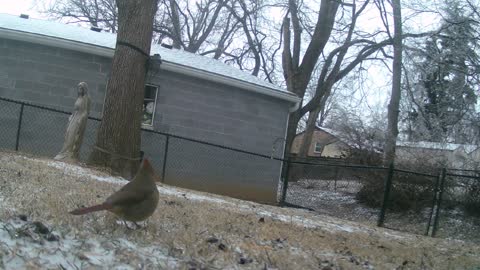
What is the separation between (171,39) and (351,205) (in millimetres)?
18675

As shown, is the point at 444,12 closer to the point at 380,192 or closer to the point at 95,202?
the point at 380,192

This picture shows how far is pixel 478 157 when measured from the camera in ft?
50.1

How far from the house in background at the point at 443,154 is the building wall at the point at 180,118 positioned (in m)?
4.67

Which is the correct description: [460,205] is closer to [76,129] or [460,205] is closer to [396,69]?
[396,69]

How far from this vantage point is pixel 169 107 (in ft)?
42.4

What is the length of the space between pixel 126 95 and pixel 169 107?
3647 mm

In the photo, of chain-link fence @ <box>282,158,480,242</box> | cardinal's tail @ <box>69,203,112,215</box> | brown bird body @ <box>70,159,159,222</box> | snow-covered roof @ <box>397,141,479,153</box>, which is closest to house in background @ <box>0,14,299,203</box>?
chain-link fence @ <box>282,158,480,242</box>

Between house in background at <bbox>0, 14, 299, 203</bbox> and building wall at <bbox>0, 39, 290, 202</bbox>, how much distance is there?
25 mm

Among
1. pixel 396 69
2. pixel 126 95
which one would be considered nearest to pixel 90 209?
pixel 126 95

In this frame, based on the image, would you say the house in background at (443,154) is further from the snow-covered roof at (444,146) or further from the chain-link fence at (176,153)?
the chain-link fence at (176,153)

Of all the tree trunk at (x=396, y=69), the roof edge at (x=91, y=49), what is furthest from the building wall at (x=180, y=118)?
the tree trunk at (x=396, y=69)

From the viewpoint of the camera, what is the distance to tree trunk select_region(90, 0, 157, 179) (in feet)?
30.1

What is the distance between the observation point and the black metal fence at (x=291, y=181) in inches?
457

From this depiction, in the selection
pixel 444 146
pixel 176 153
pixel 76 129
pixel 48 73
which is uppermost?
pixel 48 73
